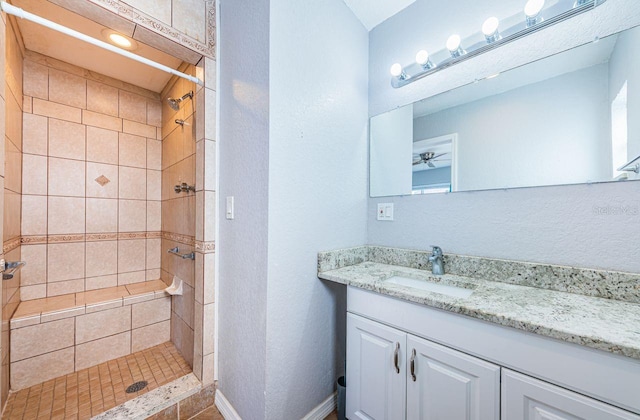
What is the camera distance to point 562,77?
1.01 metres

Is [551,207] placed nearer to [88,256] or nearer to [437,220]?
[437,220]

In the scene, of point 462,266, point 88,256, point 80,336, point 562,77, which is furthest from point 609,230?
point 88,256

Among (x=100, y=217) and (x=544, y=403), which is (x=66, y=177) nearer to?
(x=100, y=217)

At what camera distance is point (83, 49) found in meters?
1.79

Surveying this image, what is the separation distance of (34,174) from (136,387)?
178 centimetres

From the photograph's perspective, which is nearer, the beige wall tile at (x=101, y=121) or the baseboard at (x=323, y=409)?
the baseboard at (x=323, y=409)

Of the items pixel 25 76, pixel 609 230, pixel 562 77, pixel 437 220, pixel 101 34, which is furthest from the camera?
pixel 25 76

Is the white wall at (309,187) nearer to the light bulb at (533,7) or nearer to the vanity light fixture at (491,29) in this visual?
the vanity light fixture at (491,29)

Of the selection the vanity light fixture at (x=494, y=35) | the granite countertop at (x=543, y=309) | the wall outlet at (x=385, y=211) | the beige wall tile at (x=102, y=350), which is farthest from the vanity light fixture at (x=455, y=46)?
the beige wall tile at (x=102, y=350)

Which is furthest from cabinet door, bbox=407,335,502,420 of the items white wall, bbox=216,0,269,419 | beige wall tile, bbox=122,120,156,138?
beige wall tile, bbox=122,120,156,138

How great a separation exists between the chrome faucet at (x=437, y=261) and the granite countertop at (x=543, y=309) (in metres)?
0.06

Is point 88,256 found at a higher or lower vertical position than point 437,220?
lower

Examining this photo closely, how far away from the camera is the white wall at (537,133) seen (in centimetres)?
94

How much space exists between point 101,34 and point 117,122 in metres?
0.83
